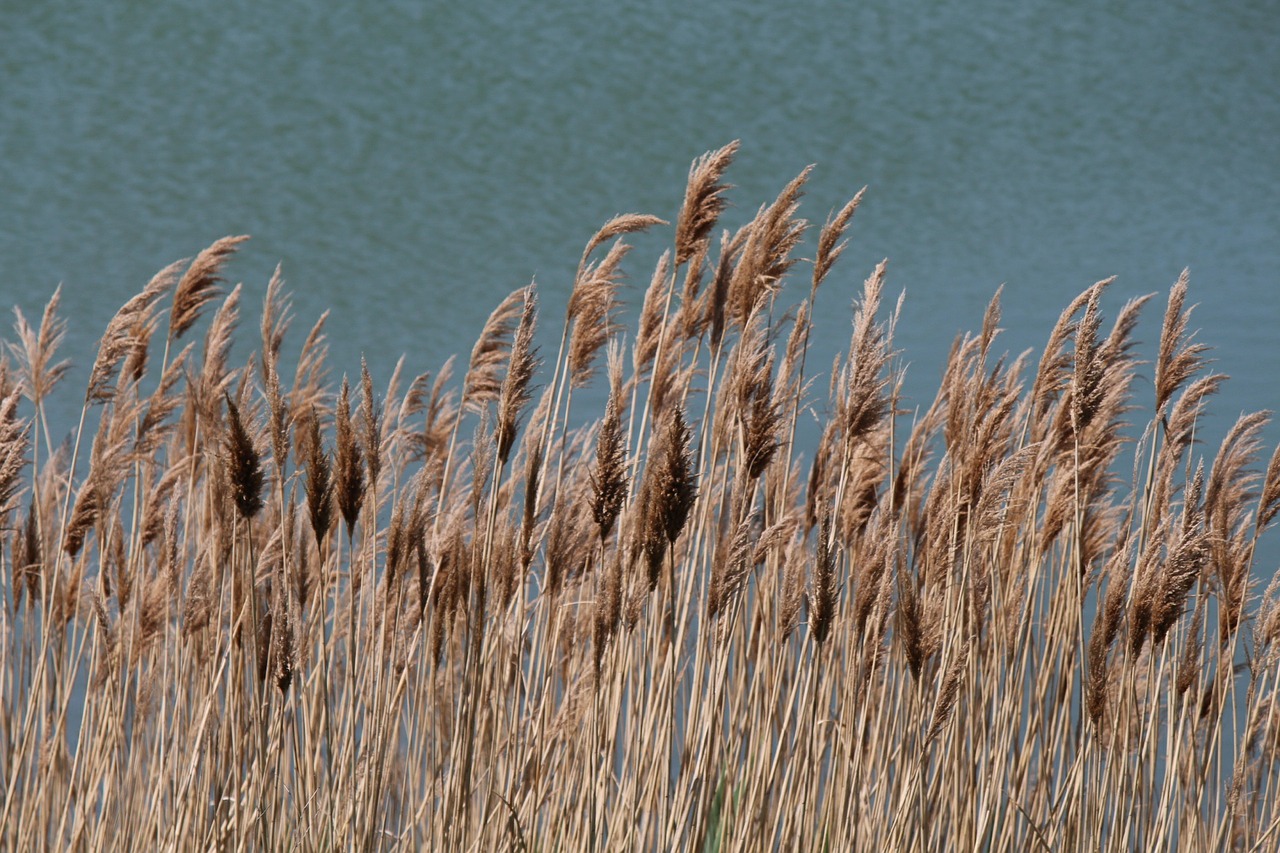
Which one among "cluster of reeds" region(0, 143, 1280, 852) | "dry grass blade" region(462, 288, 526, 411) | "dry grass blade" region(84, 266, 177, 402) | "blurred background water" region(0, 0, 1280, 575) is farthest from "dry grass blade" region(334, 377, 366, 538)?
"blurred background water" region(0, 0, 1280, 575)

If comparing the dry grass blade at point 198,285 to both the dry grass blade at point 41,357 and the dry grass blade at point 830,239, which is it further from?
the dry grass blade at point 830,239

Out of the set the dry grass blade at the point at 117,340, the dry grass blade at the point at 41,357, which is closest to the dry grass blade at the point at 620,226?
the dry grass blade at the point at 117,340

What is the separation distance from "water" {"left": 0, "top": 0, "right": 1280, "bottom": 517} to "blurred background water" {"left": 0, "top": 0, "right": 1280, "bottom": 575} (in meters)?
0.04

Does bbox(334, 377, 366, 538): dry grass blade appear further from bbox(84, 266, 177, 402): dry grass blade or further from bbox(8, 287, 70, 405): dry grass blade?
bbox(8, 287, 70, 405): dry grass blade

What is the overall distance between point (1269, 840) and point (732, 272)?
68.2 inches

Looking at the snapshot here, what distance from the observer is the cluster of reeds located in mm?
2662

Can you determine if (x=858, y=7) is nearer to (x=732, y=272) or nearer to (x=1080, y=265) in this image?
(x=1080, y=265)

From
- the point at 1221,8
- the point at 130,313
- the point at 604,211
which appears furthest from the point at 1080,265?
the point at 130,313

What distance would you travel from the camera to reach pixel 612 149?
1391cm

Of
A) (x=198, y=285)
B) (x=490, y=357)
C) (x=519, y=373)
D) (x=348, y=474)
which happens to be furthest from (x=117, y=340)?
(x=519, y=373)

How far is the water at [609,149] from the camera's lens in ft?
37.0

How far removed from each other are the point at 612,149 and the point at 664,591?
36.2ft

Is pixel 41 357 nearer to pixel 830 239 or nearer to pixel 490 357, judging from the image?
pixel 490 357

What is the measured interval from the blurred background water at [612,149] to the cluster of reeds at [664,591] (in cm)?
575
